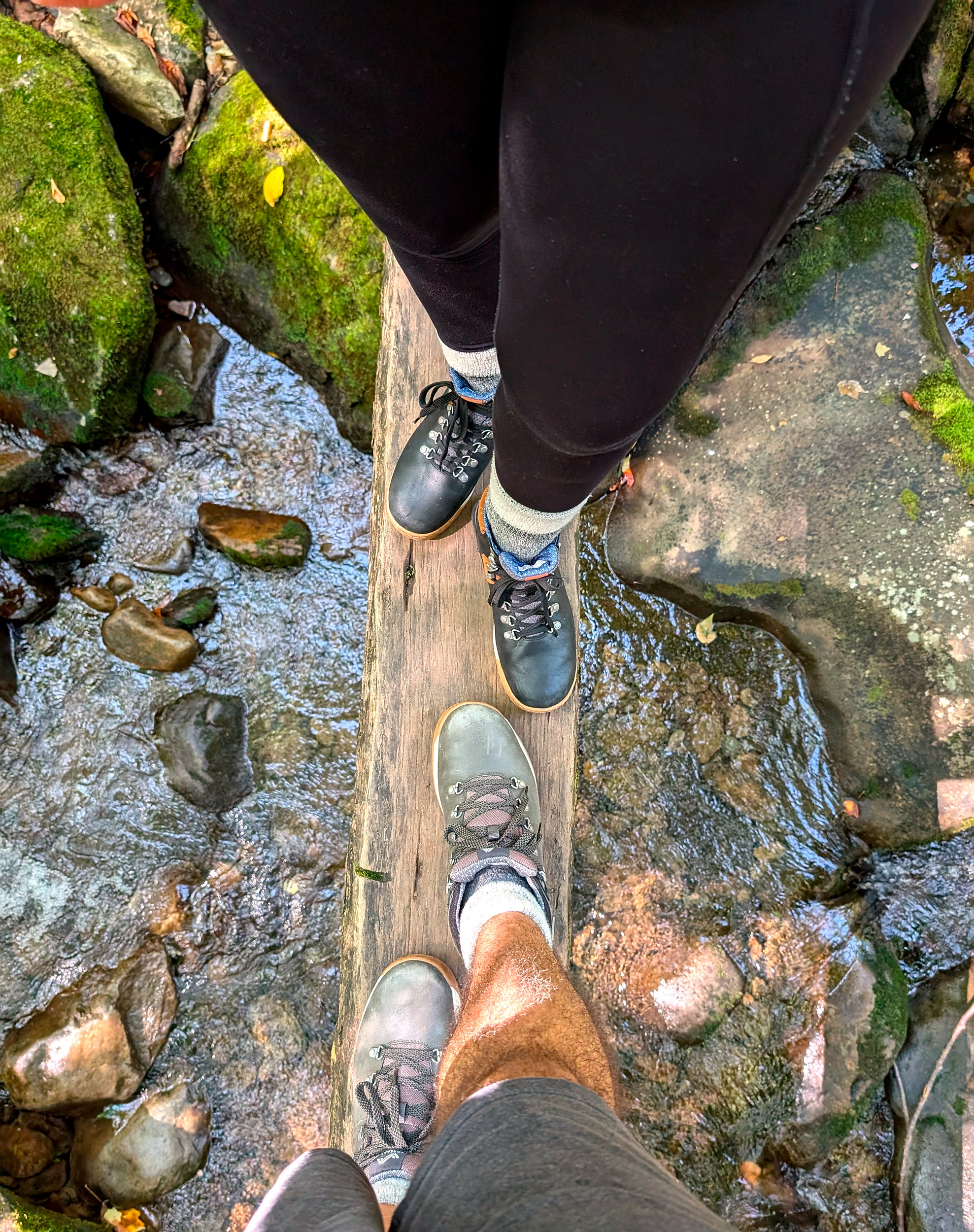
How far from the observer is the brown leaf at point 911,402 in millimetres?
1996

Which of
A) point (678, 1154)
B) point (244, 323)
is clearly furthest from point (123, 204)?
point (678, 1154)

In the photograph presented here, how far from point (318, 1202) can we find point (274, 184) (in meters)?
2.32

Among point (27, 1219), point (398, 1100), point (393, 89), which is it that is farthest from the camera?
point (27, 1219)

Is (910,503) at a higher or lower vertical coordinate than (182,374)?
lower

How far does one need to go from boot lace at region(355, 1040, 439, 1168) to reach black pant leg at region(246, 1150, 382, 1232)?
2.35 ft

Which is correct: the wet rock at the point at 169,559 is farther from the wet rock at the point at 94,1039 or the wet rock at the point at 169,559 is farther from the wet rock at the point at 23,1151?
the wet rock at the point at 23,1151

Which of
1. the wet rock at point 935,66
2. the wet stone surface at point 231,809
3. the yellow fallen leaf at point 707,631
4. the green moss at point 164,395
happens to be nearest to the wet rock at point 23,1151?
the wet stone surface at point 231,809

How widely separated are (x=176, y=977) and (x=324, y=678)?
0.99 meters

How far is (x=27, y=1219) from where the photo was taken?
167 cm

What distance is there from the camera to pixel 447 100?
27.5 inches

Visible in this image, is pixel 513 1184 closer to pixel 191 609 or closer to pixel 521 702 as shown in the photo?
pixel 521 702

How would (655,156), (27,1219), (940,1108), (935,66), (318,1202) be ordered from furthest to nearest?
(935,66) < (940,1108) < (27,1219) < (318,1202) < (655,156)

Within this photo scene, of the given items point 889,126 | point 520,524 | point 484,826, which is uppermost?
Answer: point 889,126

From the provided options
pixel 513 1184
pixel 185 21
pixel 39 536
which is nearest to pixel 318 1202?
pixel 513 1184
